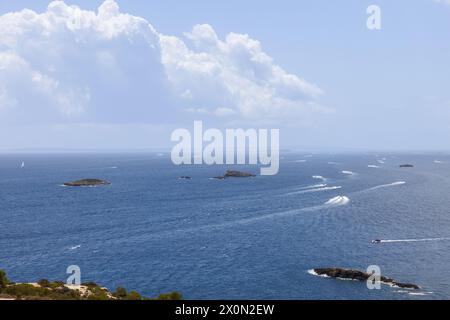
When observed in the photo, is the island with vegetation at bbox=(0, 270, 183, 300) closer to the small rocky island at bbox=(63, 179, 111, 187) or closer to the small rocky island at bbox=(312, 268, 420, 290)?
the small rocky island at bbox=(312, 268, 420, 290)

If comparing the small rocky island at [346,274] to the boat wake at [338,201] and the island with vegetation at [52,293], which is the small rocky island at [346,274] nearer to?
the island with vegetation at [52,293]

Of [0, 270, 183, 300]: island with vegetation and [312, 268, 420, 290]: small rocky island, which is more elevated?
[0, 270, 183, 300]: island with vegetation

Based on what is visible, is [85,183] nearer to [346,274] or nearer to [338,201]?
[338,201]

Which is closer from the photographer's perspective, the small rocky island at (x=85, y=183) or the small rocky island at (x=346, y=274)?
the small rocky island at (x=346, y=274)

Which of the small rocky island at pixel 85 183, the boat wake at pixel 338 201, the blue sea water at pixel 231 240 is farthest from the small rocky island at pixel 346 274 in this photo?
the small rocky island at pixel 85 183

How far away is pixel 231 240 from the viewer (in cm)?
8319

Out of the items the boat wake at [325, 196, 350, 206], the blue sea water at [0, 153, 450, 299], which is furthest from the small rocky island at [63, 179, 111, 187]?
the boat wake at [325, 196, 350, 206]

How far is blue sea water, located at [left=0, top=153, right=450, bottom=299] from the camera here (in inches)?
2315

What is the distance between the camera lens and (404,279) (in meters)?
59.3

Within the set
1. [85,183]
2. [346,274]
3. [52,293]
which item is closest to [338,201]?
[346,274]

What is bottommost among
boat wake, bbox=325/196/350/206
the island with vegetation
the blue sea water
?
the blue sea water

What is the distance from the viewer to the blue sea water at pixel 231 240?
2315 inches

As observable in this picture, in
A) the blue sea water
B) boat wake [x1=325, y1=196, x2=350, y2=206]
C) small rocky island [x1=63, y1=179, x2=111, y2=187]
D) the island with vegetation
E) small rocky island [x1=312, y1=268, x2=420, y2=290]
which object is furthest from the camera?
small rocky island [x1=63, y1=179, x2=111, y2=187]

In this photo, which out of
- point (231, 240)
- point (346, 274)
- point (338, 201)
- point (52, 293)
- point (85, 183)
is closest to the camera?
point (52, 293)
